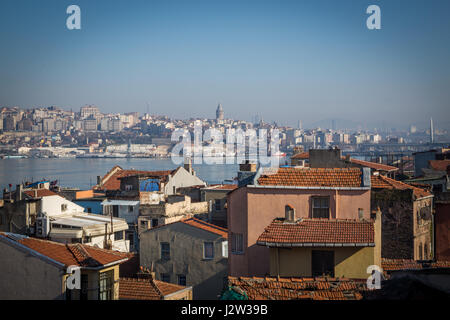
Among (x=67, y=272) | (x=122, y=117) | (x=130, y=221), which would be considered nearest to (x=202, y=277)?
(x=67, y=272)

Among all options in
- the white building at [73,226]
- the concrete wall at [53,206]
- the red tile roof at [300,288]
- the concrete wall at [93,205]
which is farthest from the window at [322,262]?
the concrete wall at [93,205]

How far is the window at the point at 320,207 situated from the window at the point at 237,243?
580mm

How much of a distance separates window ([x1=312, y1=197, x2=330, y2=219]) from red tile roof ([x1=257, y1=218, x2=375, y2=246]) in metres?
0.51

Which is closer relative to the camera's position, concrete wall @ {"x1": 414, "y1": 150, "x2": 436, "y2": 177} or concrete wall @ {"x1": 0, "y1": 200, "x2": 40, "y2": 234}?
concrete wall @ {"x1": 0, "y1": 200, "x2": 40, "y2": 234}

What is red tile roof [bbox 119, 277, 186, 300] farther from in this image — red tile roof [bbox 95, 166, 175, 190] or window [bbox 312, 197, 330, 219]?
red tile roof [bbox 95, 166, 175, 190]

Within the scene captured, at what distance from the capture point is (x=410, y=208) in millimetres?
5121

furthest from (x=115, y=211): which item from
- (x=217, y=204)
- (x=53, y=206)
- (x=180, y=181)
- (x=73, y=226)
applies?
(x=180, y=181)

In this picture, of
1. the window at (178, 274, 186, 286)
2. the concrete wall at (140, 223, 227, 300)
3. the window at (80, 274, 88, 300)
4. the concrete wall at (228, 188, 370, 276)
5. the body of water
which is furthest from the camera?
the body of water

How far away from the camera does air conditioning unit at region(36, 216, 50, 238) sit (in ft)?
22.7

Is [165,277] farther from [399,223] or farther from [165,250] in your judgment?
[399,223]

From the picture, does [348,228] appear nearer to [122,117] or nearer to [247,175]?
[247,175]

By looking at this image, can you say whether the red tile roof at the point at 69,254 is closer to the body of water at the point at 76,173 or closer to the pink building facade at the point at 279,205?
the pink building facade at the point at 279,205

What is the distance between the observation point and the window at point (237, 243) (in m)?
4.27

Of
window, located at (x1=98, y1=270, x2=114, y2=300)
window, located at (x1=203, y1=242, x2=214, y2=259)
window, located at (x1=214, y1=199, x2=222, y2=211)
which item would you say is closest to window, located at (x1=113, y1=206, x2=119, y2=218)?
window, located at (x1=214, y1=199, x2=222, y2=211)
